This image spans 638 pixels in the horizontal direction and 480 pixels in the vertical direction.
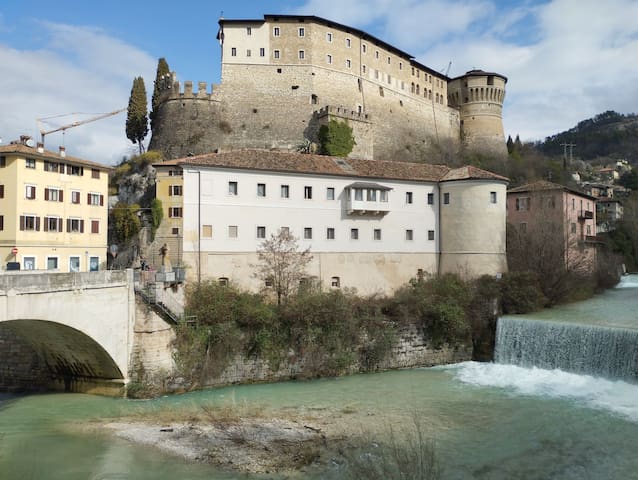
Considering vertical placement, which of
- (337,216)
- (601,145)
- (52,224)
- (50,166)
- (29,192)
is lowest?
(52,224)

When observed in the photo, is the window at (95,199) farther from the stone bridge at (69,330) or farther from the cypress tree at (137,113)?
the cypress tree at (137,113)

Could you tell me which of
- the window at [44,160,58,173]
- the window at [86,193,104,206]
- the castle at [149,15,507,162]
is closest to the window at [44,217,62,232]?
the window at [86,193,104,206]

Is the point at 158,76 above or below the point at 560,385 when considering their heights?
above

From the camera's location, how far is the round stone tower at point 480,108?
2611 inches

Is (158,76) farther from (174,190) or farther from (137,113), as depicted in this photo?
(174,190)

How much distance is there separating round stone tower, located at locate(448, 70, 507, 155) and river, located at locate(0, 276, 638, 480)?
44.1 metres

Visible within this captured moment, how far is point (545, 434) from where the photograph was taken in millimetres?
16016

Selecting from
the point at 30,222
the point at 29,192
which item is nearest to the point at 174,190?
the point at 29,192

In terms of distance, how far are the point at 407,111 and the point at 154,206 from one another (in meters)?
36.0

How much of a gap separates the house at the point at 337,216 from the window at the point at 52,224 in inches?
→ 233

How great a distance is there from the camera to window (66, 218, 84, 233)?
2895 cm

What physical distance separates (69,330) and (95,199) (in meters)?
13.4

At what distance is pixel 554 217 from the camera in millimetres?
39031

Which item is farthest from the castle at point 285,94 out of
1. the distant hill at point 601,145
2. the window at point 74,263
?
the distant hill at point 601,145
